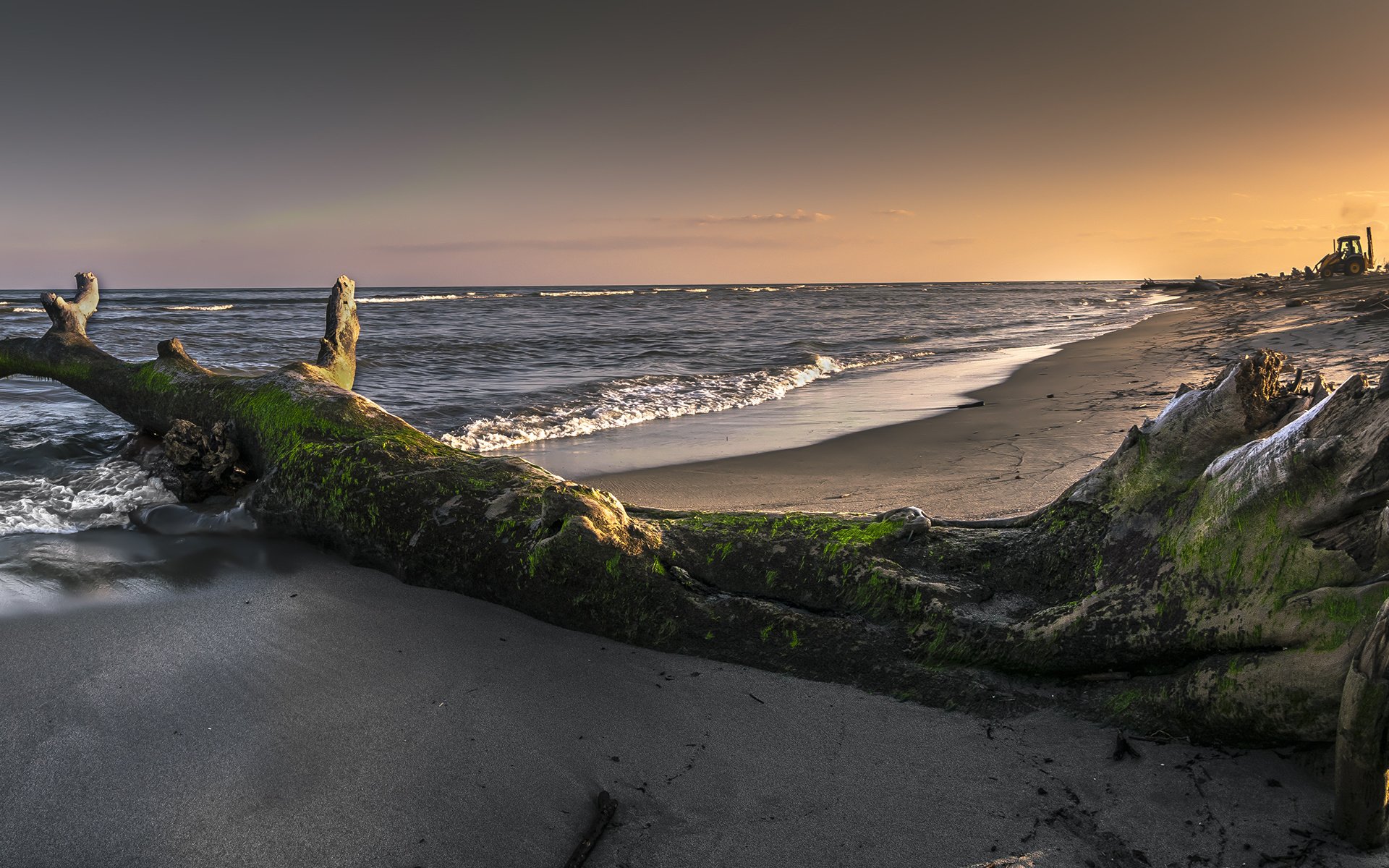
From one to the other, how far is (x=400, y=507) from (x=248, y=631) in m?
0.79

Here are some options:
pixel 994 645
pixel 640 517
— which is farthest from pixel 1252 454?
pixel 640 517

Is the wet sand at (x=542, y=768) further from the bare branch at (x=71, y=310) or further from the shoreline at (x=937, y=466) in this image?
the bare branch at (x=71, y=310)

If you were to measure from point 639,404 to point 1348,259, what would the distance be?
41.7 m

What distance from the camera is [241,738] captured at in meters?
2.54

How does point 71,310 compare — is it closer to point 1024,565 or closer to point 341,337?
point 341,337

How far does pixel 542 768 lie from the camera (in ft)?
7.82

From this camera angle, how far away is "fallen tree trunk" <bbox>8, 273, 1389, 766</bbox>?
2117 millimetres

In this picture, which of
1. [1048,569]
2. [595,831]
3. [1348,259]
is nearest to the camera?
[595,831]

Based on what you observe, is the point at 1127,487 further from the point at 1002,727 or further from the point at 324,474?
the point at 324,474

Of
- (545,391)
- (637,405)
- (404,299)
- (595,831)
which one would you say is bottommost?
(595,831)

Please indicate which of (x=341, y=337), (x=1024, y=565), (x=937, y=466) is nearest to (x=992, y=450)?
(x=937, y=466)

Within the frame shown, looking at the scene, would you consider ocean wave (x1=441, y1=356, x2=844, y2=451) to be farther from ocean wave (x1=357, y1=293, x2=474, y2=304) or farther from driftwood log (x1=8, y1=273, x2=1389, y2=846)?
ocean wave (x1=357, y1=293, x2=474, y2=304)

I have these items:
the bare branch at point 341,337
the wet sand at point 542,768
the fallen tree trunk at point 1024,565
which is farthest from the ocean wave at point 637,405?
the wet sand at point 542,768

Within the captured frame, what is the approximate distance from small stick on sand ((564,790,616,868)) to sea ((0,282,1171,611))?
10.1 feet
